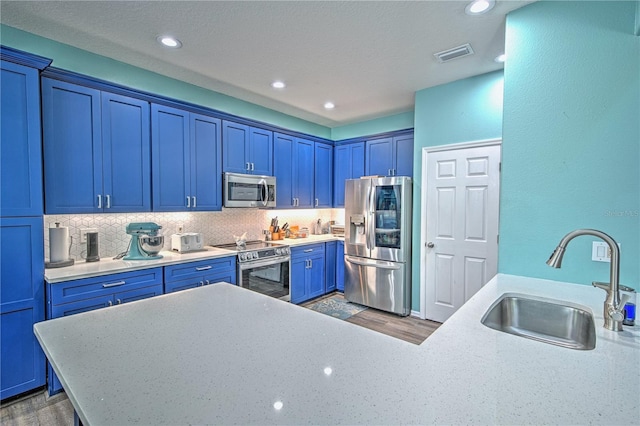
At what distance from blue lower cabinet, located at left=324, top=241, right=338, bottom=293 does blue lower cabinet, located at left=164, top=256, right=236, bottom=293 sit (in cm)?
162

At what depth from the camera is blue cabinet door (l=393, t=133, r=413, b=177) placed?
3.95 meters

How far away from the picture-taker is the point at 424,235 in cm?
348

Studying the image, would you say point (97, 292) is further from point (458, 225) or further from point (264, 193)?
point (458, 225)

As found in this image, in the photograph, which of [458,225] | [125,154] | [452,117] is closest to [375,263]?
[458,225]

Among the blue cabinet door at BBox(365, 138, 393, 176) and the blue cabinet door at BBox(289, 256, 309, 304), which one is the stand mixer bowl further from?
the blue cabinet door at BBox(365, 138, 393, 176)

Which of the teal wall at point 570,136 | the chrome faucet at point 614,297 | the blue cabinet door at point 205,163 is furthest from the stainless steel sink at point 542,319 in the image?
the blue cabinet door at point 205,163

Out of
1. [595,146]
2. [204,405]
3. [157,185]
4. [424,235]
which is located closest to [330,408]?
[204,405]

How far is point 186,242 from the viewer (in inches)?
120

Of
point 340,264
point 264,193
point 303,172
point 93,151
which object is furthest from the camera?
point 340,264

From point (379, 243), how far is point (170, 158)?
2.62 metres

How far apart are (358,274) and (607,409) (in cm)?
329

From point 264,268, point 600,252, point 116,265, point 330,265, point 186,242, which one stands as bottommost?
point 330,265

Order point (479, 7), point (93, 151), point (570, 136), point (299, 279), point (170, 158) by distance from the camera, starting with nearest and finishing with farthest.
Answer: point (570, 136) < point (479, 7) < point (93, 151) < point (170, 158) < point (299, 279)

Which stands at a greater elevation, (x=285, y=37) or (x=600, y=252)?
(x=285, y=37)
